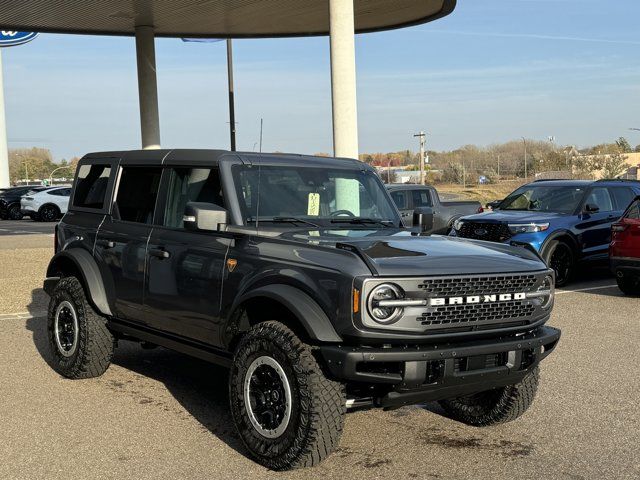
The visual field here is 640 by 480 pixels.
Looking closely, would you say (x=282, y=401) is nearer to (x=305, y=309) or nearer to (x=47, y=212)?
(x=305, y=309)

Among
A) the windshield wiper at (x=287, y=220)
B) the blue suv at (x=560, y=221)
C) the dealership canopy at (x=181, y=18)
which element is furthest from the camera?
the dealership canopy at (x=181, y=18)

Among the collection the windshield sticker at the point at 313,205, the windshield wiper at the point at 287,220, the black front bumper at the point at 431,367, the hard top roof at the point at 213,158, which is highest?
the hard top roof at the point at 213,158

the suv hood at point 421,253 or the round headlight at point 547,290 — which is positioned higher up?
the suv hood at point 421,253

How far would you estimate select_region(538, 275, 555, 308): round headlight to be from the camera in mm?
5449

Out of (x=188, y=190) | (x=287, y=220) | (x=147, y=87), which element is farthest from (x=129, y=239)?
(x=147, y=87)

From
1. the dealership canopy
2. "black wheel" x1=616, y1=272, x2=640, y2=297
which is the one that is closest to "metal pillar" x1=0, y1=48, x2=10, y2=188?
the dealership canopy

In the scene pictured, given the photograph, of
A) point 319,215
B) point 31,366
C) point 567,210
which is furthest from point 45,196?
point 319,215

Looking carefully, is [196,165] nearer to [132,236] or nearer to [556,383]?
[132,236]

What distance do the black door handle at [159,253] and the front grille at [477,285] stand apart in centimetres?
221

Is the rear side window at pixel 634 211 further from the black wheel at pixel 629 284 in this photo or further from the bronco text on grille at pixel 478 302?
the bronco text on grille at pixel 478 302

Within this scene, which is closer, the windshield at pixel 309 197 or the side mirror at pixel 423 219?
the windshield at pixel 309 197

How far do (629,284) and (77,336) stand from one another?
28.4 feet

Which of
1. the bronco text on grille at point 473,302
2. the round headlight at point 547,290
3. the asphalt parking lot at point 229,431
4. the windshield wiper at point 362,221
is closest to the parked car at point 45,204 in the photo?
the asphalt parking lot at point 229,431

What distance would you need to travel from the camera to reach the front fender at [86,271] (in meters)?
6.96
